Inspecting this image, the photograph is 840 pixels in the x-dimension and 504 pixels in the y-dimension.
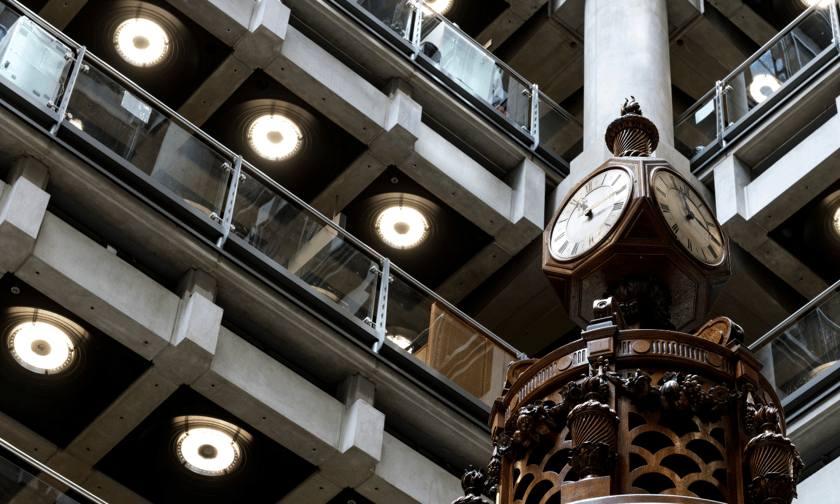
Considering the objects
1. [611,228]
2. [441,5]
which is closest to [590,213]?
[611,228]

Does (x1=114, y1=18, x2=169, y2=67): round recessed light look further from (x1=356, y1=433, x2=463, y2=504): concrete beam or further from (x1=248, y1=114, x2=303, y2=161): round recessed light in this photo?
(x1=356, y1=433, x2=463, y2=504): concrete beam

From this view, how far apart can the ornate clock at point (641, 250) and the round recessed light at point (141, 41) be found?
12336 mm

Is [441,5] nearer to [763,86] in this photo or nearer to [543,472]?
[763,86]

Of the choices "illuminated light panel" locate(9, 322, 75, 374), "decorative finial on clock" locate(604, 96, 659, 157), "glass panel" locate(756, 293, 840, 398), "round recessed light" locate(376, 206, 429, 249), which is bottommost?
"decorative finial on clock" locate(604, 96, 659, 157)

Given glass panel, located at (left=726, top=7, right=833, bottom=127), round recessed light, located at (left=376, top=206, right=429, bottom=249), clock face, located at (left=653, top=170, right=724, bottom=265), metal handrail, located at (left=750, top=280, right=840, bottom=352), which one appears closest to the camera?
clock face, located at (left=653, top=170, right=724, bottom=265)

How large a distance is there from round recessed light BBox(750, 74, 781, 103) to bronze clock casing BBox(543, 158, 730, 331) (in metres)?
12.9

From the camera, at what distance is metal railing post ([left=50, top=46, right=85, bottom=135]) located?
11672 mm

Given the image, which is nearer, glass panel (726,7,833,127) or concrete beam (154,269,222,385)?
concrete beam (154,269,222,385)

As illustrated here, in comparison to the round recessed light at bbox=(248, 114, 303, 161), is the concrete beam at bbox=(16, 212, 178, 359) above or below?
below

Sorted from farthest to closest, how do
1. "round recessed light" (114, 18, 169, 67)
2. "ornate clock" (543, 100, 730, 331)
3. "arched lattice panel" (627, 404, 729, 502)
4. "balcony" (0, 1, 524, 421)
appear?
1. "round recessed light" (114, 18, 169, 67)
2. "balcony" (0, 1, 524, 421)
3. "ornate clock" (543, 100, 730, 331)
4. "arched lattice panel" (627, 404, 729, 502)

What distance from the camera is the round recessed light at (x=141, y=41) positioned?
1666 centimetres

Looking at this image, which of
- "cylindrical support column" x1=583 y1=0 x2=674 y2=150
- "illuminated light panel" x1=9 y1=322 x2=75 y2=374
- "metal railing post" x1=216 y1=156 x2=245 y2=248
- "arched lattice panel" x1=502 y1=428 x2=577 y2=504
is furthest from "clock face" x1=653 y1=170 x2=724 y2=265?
"cylindrical support column" x1=583 y1=0 x2=674 y2=150

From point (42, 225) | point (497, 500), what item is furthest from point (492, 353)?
point (497, 500)

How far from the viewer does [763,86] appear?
1745cm
